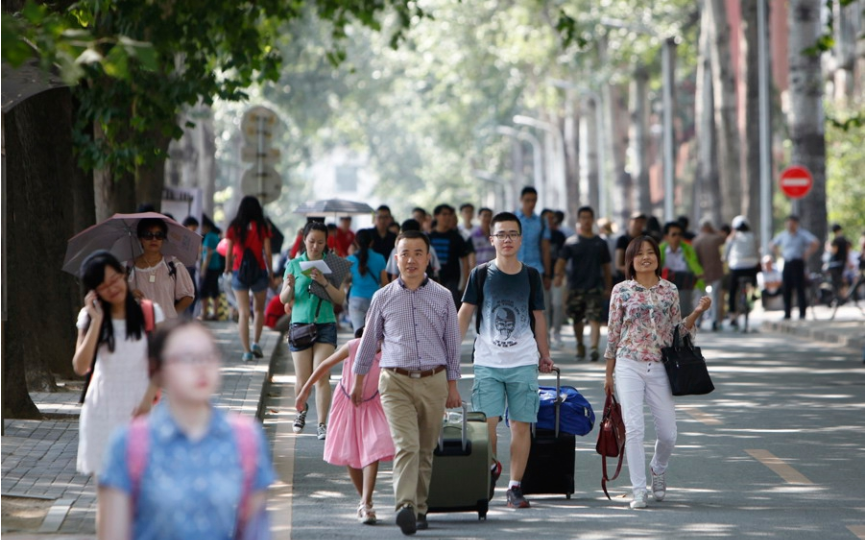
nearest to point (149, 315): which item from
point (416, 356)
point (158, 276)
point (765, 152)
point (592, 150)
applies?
point (416, 356)

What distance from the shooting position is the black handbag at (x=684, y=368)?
9320 mm

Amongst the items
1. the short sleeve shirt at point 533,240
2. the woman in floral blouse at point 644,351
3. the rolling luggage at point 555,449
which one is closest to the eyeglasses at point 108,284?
the rolling luggage at point 555,449

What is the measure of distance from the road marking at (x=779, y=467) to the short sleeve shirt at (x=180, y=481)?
21.3 feet

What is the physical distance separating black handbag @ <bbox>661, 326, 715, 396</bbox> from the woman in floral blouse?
0.05 metres

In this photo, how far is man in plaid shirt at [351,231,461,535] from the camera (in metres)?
8.39

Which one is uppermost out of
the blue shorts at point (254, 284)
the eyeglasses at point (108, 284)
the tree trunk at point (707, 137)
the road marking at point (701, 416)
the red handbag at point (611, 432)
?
the tree trunk at point (707, 137)

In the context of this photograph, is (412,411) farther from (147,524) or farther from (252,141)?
(252,141)

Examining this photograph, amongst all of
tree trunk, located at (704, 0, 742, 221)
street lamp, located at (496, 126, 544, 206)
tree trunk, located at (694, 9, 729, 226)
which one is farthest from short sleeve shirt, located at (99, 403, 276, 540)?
street lamp, located at (496, 126, 544, 206)

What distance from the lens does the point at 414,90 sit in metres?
75.9

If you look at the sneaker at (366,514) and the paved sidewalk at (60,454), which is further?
the sneaker at (366,514)

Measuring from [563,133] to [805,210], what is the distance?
145ft

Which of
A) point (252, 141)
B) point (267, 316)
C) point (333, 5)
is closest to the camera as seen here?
point (267, 316)

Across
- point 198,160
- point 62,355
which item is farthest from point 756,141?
point 62,355

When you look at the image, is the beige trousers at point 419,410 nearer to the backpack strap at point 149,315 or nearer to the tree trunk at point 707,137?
the backpack strap at point 149,315
